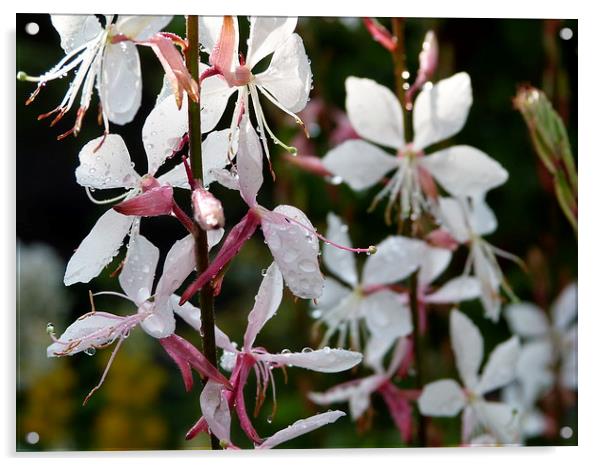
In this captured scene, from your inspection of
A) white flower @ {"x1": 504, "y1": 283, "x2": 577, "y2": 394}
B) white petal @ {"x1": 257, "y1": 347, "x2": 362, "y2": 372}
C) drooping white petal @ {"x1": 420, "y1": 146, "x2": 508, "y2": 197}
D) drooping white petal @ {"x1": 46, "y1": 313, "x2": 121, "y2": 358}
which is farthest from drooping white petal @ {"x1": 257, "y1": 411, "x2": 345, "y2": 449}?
white flower @ {"x1": 504, "y1": 283, "x2": 577, "y2": 394}

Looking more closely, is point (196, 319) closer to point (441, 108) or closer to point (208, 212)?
point (208, 212)

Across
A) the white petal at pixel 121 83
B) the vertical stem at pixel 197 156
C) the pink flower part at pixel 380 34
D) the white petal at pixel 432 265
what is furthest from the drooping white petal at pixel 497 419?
the white petal at pixel 121 83

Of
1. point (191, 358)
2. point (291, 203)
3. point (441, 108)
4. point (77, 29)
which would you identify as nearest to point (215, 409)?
point (191, 358)

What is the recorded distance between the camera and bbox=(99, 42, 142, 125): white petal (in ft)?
2.67

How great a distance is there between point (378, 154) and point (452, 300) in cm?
25

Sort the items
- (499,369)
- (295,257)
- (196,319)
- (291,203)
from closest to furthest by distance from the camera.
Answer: (295,257) → (196,319) → (499,369) → (291,203)

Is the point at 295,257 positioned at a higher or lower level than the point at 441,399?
higher

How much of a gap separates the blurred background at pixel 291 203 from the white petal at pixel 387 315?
0.56 feet

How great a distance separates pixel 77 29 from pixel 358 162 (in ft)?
1.86

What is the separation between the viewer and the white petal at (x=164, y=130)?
858 mm

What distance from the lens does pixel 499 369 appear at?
4.68 feet

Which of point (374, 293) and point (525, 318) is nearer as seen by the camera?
point (374, 293)

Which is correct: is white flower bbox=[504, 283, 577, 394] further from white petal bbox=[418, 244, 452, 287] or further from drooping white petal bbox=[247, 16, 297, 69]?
drooping white petal bbox=[247, 16, 297, 69]

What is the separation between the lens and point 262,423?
1.70 meters
